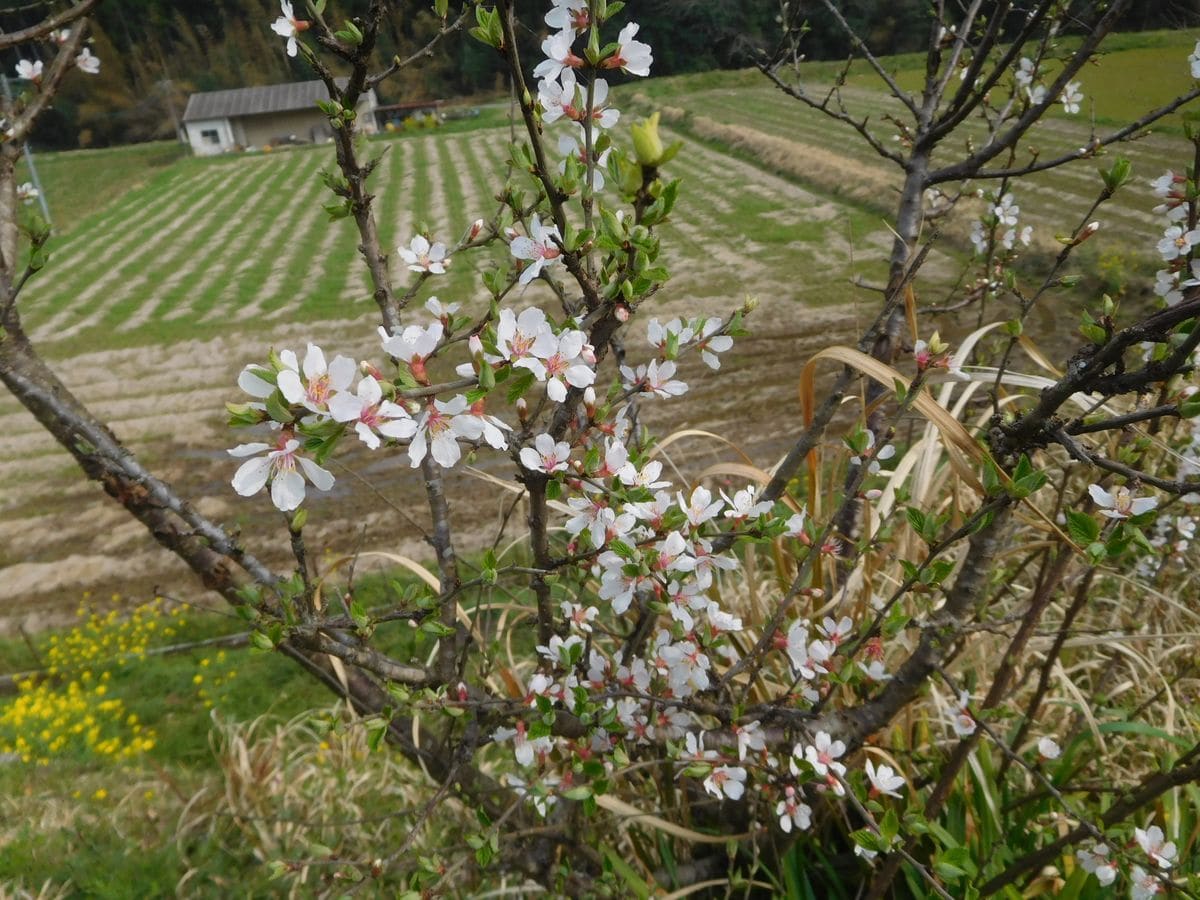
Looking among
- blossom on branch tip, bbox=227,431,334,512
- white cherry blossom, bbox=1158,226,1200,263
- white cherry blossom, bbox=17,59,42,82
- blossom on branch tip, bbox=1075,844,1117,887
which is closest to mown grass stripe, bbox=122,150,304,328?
white cherry blossom, bbox=17,59,42,82

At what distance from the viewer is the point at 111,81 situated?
29.4m

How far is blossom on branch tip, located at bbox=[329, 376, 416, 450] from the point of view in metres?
0.63

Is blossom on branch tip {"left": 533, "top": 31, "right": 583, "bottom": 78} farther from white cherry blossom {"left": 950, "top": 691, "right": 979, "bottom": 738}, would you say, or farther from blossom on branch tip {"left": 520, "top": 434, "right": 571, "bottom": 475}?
white cherry blossom {"left": 950, "top": 691, "right": 979, "bottom": 738}

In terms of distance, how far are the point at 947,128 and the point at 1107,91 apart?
2.98 m

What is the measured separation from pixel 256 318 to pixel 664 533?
28.7 feet

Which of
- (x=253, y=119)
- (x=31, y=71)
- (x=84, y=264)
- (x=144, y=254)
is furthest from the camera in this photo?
(x=253, y=119)

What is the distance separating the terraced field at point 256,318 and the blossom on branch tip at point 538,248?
776 mm

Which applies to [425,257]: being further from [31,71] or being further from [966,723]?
[31,71]

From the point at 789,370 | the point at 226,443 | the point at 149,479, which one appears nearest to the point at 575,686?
the point at 149,479

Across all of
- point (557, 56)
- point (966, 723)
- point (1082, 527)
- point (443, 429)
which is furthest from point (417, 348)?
point (966, 723)

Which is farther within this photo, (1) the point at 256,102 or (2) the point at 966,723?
(1) the point at 256,102

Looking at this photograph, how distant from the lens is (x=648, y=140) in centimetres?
74

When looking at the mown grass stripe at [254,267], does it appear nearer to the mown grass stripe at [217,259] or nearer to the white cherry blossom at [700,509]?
the mown grass stripe at [217,259]

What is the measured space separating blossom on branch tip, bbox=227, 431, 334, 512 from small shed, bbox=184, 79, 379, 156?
2871 cm
